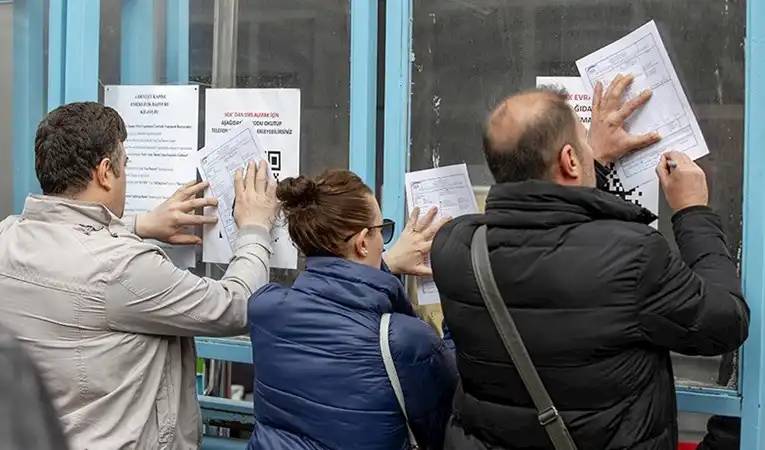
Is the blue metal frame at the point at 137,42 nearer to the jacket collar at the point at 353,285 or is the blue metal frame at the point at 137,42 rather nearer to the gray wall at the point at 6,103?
the gray wall at the point at 6,103

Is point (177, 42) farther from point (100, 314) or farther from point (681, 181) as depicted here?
point (681, 181)

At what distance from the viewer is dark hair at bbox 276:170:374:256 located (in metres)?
2.20

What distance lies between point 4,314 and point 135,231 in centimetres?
56

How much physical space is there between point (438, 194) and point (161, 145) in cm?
87

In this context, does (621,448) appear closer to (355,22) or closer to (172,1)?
(355,22)

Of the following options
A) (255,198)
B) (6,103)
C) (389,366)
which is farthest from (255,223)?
(6,103)

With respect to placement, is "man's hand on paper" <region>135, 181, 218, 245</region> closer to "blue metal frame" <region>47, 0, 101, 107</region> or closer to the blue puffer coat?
"blue metal frame" <region>47, 0, 101, 107</region>

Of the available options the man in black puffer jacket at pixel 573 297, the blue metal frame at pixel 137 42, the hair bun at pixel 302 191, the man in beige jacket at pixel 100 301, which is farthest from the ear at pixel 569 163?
the blue metal frame at pixel 137 42

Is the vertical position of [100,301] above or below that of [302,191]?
below

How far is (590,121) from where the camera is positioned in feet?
7.78

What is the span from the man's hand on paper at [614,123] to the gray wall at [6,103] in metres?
2.00

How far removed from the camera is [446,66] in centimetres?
259

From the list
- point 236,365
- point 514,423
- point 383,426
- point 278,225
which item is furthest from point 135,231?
Result: point 514,423

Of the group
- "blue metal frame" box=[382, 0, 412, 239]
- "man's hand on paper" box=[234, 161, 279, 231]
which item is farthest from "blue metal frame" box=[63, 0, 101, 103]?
"blue metal frame" box=[382, 0, 412, 239]
